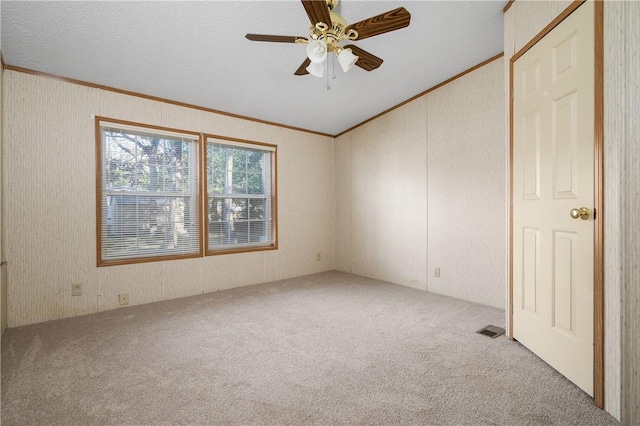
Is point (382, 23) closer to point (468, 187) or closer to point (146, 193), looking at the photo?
point (468, 187)

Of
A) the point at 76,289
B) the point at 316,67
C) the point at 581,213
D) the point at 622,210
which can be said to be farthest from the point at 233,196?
the point at 622,210

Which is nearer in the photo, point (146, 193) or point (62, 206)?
point (62, 206)

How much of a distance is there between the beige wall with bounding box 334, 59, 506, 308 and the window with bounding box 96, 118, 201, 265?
250cm

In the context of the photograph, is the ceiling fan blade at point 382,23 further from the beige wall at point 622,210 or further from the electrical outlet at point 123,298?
the electrical outlet at point 123,298

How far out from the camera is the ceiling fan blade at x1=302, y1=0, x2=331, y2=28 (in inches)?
67.5

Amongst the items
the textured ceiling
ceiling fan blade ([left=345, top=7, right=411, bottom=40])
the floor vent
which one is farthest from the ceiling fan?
the floor vent

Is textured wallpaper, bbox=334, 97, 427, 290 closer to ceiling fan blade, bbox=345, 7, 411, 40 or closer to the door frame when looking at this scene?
ceiling fan blade, bbox=345, 7, 411, 40

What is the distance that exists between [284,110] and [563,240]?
346cm

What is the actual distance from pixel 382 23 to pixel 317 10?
1.52 ft

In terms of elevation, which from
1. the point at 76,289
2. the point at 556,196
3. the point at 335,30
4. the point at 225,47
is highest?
the point at 225,47

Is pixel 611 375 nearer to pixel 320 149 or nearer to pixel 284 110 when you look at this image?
pixel 284 110

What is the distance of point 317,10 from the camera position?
5.84 feet

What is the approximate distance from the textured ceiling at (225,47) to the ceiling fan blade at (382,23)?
53cm

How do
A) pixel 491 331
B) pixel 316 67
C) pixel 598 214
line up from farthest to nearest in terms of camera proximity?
pixel 491 331
pixel 316 67
pixel 598 214
